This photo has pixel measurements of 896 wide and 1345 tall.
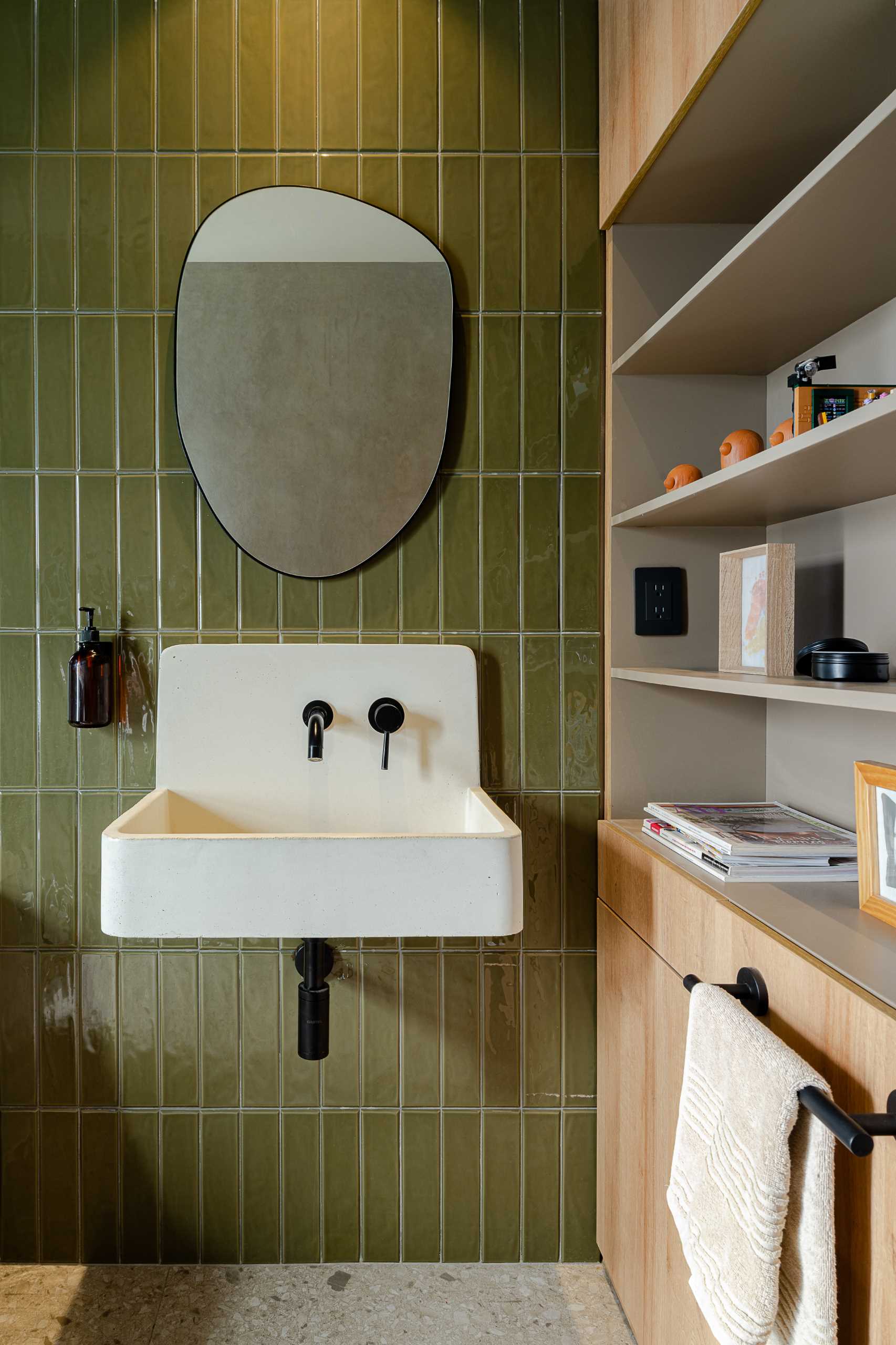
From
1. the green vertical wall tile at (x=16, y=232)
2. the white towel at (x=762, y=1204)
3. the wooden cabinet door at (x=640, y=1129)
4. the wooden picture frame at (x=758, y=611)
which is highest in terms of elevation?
the green vertical wall tile at (x=16, y=232)

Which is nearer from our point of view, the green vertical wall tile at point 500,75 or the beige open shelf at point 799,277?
the beige open shelf at point 799,277

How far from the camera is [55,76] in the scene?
154 centimetres

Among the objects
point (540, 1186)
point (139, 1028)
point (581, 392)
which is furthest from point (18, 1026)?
point (581, 392)

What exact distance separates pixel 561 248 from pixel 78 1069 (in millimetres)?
1778

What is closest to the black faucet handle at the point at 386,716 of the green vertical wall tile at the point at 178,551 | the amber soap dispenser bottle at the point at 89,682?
the green vertical wall tile at the point at 178,551

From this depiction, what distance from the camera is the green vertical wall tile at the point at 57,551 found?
61.6 inches

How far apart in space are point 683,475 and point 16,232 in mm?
1286

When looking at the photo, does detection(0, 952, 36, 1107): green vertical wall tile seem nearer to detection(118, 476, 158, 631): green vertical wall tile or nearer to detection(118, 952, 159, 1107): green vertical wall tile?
detection(118, 952, 159, 1107): green vertical wall tile

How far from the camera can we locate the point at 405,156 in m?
1.55

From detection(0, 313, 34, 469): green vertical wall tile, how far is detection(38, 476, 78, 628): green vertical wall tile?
6 centimetres

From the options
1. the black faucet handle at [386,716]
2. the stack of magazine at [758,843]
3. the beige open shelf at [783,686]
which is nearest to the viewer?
the beige open shelf at [783,686]

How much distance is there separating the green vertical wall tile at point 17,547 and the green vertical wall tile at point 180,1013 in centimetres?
70

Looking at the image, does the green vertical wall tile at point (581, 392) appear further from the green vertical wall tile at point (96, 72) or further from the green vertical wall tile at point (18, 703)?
the green vertical wall tile at point (18, 703)

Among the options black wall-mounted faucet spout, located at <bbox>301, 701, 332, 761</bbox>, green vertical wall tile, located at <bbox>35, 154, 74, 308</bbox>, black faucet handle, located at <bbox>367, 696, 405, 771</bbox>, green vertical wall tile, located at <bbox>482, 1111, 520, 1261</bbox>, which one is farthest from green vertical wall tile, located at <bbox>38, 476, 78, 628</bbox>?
green vertical wall tile, located at <bbox>482, 1111, 520, 1261</bbox>
